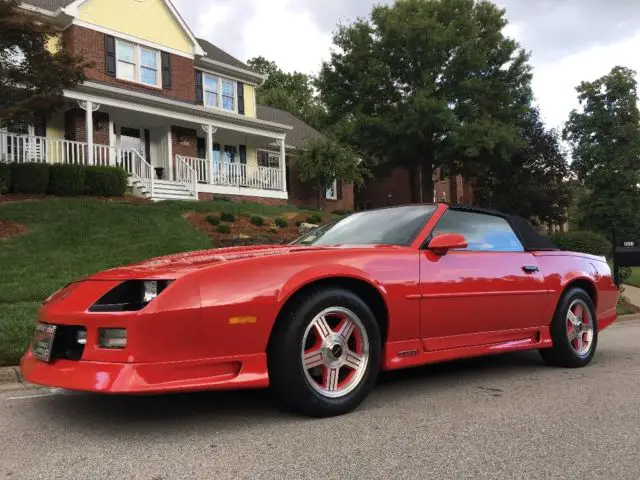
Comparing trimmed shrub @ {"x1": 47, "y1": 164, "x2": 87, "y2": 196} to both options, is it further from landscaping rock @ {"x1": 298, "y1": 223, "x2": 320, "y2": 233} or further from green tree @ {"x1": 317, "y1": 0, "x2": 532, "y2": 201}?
green tree @ {"x1": 317, "y1": 0, "x2": 532, "y2": 201}

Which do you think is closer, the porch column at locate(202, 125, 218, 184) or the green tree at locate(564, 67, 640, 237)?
the porch column at locate(202, 125, 218, 184)

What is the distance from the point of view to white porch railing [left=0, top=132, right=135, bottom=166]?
16.9 m

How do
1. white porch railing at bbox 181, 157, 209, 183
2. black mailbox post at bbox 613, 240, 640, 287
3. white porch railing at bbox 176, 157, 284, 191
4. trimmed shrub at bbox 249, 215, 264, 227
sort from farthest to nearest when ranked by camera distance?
white porch railing at bbox 176, 157, 284, 191 < white porch railing at bbox 181, 157, 209, 183 < trimmed shrub at bbox 249, 215, 264, 227 < black mailbox post at bbox 613, 240, 640, 287

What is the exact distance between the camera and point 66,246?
1182cm

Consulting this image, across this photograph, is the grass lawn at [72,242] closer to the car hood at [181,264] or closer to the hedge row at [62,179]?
the hedge row at [62,179]

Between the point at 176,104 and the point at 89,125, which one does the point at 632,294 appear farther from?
the point at 89,125

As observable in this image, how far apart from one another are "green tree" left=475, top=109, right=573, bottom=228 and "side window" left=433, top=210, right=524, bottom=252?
Answer: 3057cm

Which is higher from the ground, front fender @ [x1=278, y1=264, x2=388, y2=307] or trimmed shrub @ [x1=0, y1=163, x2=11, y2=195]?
trimmed shrub @ [x1=0, y1=163, x2=11, y2=195]

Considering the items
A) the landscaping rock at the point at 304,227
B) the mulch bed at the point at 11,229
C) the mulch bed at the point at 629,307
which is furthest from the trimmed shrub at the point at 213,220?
the mulch bed at the point at 629,307

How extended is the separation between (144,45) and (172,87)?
1803 millimetres

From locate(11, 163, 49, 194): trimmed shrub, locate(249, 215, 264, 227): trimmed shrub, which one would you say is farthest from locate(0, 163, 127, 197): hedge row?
locate(249, 215, 264, 227): trimmed shrub

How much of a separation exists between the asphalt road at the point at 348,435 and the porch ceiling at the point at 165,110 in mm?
15802

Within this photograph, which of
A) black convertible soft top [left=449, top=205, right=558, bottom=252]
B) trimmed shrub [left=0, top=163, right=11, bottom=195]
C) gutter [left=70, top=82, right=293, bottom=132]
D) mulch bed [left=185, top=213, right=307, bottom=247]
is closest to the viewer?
black convertible soft top [left=449, top=205, right=558, bottom=252]

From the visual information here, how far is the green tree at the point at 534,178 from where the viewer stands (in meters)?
35.0
